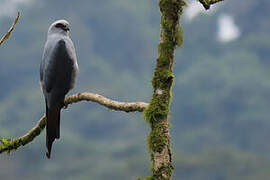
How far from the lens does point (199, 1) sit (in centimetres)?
261

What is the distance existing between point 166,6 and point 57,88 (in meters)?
2.54

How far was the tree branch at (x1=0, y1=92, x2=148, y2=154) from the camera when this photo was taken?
271 centimetres

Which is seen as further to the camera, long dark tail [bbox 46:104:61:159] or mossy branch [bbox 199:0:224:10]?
long dark tail [bbox 46:104:61:159]

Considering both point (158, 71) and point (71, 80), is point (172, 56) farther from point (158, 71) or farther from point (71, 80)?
point (71, 80)

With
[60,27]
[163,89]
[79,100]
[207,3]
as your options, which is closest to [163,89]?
[163,89]

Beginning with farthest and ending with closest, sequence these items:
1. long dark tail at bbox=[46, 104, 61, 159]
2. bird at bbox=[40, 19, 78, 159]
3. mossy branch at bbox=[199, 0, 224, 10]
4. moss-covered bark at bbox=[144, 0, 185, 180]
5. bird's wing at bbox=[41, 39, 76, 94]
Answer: bird's wing at bbox=[41, 39, 76, 94], bird at bbox=[40, 19, 78, 159], long dark tail at bbox=[46, 104, 61, 159], mossy branch at bbox=[199, 0, 224, 10], moss-covered bark at bbox=[144, 0, 185, 180]

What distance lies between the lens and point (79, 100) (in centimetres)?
363

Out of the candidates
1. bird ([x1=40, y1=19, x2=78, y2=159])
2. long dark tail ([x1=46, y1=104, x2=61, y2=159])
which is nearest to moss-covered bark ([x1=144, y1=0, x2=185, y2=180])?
long dark tail ([x1=46, y1=104, x2=61, y2=159])

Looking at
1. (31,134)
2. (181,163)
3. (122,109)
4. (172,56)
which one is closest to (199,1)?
Result: (172,56)

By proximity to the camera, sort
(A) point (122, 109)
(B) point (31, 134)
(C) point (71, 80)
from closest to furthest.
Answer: (A) point (122, 109), (B) point (31, 134), (C) point (71, 80)

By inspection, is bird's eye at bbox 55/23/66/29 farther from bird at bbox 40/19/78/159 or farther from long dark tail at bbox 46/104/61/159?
long dark tail at bbox 46/104/61/159

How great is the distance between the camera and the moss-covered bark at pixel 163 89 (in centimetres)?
242

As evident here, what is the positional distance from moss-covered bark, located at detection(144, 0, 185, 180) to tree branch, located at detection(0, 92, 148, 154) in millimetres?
137

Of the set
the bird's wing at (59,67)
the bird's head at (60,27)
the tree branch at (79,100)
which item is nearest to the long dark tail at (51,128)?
the tree branch at (79,100)
